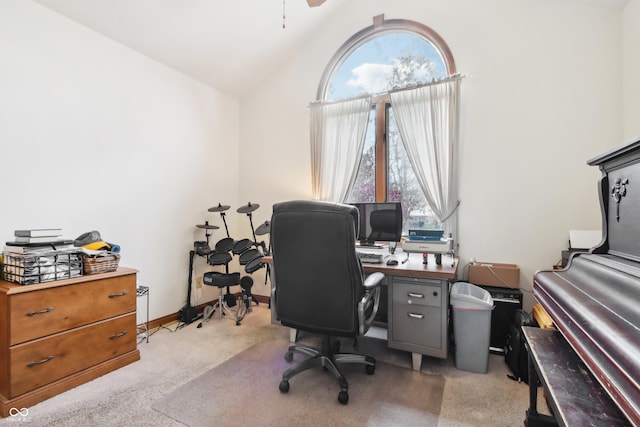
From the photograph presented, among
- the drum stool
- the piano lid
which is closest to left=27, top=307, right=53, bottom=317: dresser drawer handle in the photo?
the drum stool

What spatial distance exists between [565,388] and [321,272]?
45.0 inches

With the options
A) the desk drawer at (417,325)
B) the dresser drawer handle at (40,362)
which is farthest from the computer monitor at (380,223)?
the dresser drawer handle at (40,362)

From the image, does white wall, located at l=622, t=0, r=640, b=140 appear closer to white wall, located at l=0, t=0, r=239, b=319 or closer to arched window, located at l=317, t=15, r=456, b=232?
arched window, located at l=317, t=15, r=456, b=232

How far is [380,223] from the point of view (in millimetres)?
2760

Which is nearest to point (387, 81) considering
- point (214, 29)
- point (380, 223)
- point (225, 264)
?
point (380, 223)

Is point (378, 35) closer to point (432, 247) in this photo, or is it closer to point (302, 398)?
point (432, 247)

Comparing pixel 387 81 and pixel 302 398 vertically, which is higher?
pixel 387 81

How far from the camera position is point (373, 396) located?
6.19 ft

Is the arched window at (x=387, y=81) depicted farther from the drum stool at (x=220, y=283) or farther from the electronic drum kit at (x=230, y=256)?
the drum stool at (x=220, y=283)

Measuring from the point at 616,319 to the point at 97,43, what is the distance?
368cm

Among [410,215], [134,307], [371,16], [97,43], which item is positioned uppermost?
[371,16]

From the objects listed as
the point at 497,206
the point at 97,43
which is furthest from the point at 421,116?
the point at 97,43

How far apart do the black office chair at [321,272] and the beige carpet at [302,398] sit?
12cm

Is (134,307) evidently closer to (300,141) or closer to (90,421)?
(90,421)
